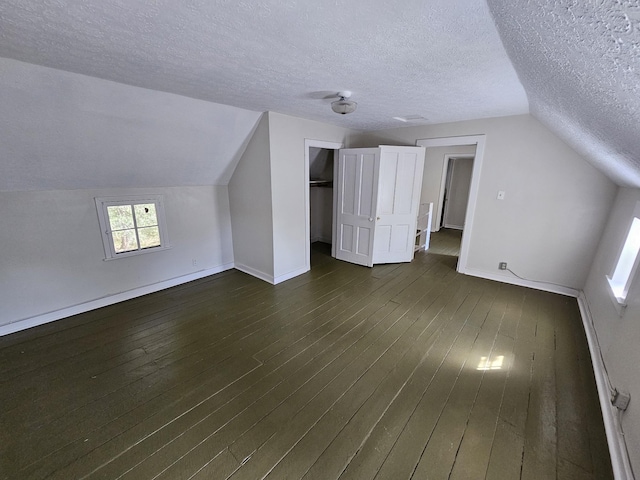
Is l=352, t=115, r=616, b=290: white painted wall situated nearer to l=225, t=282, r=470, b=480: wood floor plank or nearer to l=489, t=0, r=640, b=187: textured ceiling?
l=489, t=0, r=640, b=187: textured ceiling

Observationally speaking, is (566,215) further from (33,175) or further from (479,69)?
(33,175)

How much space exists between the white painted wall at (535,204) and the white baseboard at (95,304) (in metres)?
4.25

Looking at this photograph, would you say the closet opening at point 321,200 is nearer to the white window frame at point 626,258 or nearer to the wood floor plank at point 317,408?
the wood floor plank at point 317,408

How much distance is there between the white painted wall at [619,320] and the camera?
149 cm

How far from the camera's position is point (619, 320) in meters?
2.02

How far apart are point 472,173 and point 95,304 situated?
16.8 feet

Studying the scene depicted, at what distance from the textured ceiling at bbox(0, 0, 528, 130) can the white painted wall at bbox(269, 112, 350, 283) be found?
36.4 inches

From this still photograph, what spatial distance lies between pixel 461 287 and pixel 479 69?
108 inches

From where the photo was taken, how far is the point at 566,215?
3287 mm

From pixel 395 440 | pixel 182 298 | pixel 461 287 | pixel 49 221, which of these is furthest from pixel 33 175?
pixel 461 287

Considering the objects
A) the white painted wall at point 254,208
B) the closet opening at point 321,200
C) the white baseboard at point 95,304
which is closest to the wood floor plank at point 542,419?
the white painted wall at point 254,208

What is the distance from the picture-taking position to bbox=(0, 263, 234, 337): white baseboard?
2607 millimetres

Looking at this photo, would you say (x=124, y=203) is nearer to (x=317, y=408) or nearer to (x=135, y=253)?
(x=135, y=253)

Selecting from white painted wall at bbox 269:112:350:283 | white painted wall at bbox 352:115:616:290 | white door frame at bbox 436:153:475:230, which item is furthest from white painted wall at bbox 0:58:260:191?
white door frame at bbox 436:153:475:230
